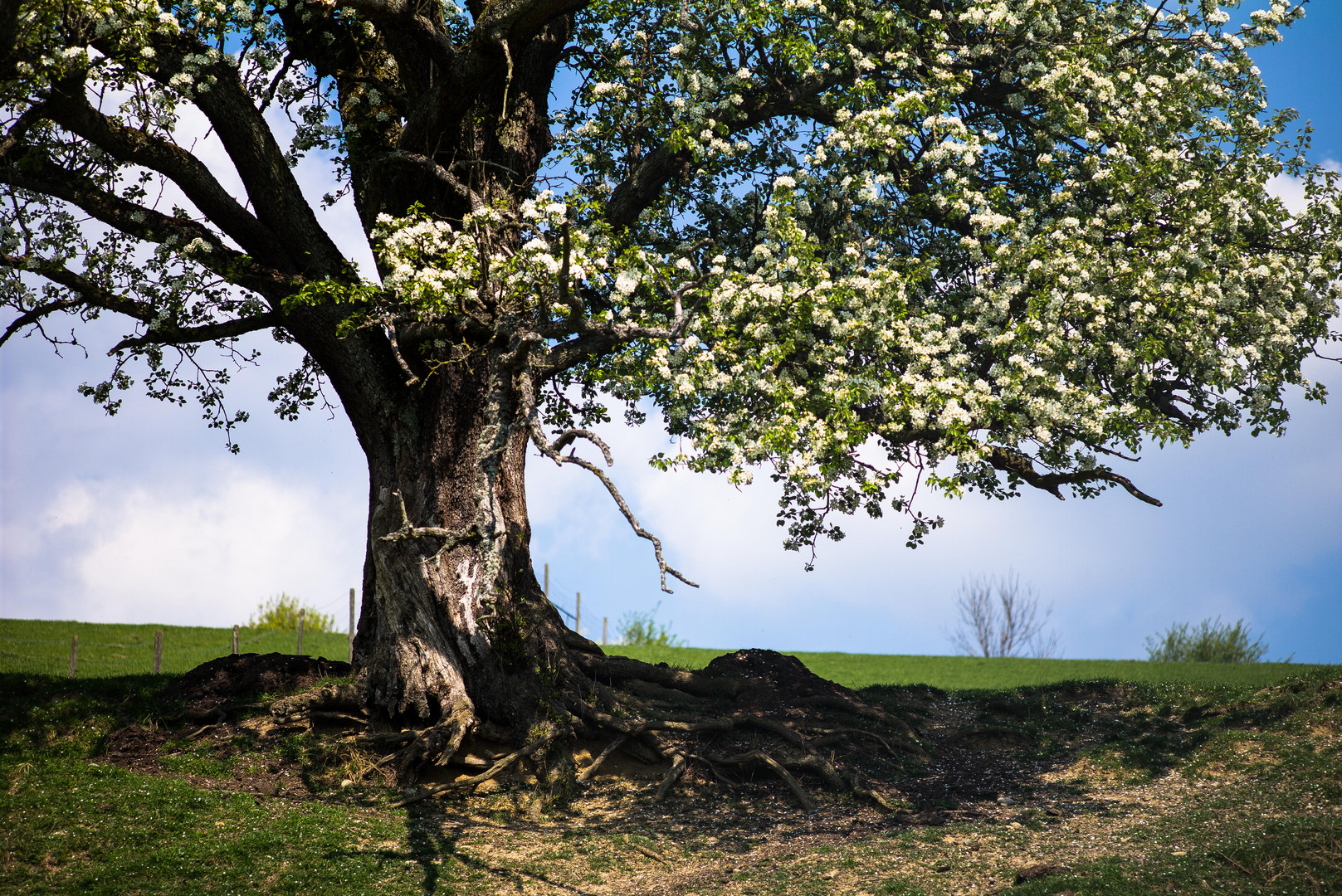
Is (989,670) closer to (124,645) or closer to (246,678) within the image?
(246,678)

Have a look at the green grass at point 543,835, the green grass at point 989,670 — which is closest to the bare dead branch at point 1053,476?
the green grass at point 543,835

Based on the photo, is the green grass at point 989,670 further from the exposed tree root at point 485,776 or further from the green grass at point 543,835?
the exposed tree root at point 485,776

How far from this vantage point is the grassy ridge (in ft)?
76.4

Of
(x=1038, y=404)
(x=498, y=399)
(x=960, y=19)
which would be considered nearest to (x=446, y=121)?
(x=498, y=399)

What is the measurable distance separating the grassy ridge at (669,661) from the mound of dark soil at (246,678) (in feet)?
26.6

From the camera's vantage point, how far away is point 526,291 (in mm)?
12922

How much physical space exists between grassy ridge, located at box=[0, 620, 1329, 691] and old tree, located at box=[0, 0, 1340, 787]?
7.70 meters

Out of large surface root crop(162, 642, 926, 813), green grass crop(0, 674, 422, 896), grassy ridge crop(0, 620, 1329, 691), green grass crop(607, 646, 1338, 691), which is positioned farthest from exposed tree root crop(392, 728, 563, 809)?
grassy ridge crop(0, 620, 1329, 691)

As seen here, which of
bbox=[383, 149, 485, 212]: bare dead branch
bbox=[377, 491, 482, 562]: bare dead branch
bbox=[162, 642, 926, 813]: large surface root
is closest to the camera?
bbox=[377, 491, 482, 562]: bare dead branch

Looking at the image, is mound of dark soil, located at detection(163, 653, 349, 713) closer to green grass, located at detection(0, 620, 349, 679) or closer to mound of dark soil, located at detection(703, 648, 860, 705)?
mound of dark soil, located at detection(703, 648, 860, 705)

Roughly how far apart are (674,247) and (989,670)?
1556 centimetres

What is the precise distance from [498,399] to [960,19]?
34.9 ft

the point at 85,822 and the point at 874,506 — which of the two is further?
the point at 874,506

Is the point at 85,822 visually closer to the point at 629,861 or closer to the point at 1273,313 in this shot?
the point at 629,861
